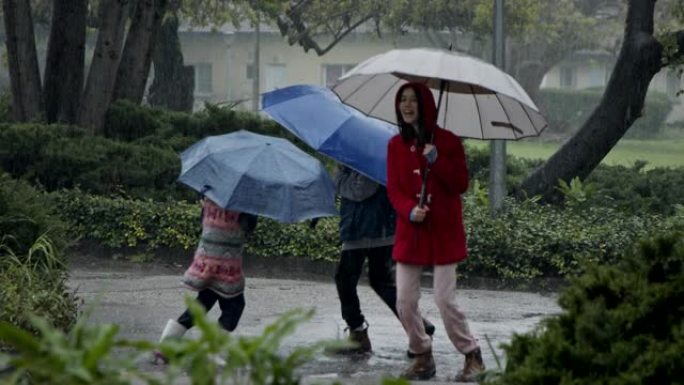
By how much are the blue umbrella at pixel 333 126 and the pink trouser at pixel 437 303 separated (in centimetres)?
80

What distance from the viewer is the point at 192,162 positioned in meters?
8.98

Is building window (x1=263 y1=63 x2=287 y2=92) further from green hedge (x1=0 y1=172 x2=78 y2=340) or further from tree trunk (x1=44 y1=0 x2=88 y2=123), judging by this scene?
green hedge (x1=0 y1=172 x2=78 y2=340)

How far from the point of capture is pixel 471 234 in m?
14.7

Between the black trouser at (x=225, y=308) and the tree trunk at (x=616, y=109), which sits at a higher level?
the tree trunk at (x=616, y=109)

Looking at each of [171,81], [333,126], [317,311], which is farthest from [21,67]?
[171,81]

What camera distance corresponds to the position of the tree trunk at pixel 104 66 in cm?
1870

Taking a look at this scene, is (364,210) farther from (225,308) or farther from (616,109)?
(616,109)

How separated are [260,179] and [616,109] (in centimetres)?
1085

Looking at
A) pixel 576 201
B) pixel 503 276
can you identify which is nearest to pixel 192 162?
pixel 503 276

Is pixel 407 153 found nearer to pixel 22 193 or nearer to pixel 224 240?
pixel 224 240

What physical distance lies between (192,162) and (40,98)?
10.2m

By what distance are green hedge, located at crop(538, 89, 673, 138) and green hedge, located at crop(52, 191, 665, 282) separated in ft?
141

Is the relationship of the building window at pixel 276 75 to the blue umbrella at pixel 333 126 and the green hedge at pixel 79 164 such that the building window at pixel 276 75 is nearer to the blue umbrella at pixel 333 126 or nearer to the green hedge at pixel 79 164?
the green hedge at pixel 79 164

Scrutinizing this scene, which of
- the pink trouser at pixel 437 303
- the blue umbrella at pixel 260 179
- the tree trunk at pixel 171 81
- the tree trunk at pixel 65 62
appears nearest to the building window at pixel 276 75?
the tree trunk at pixel 171 81
